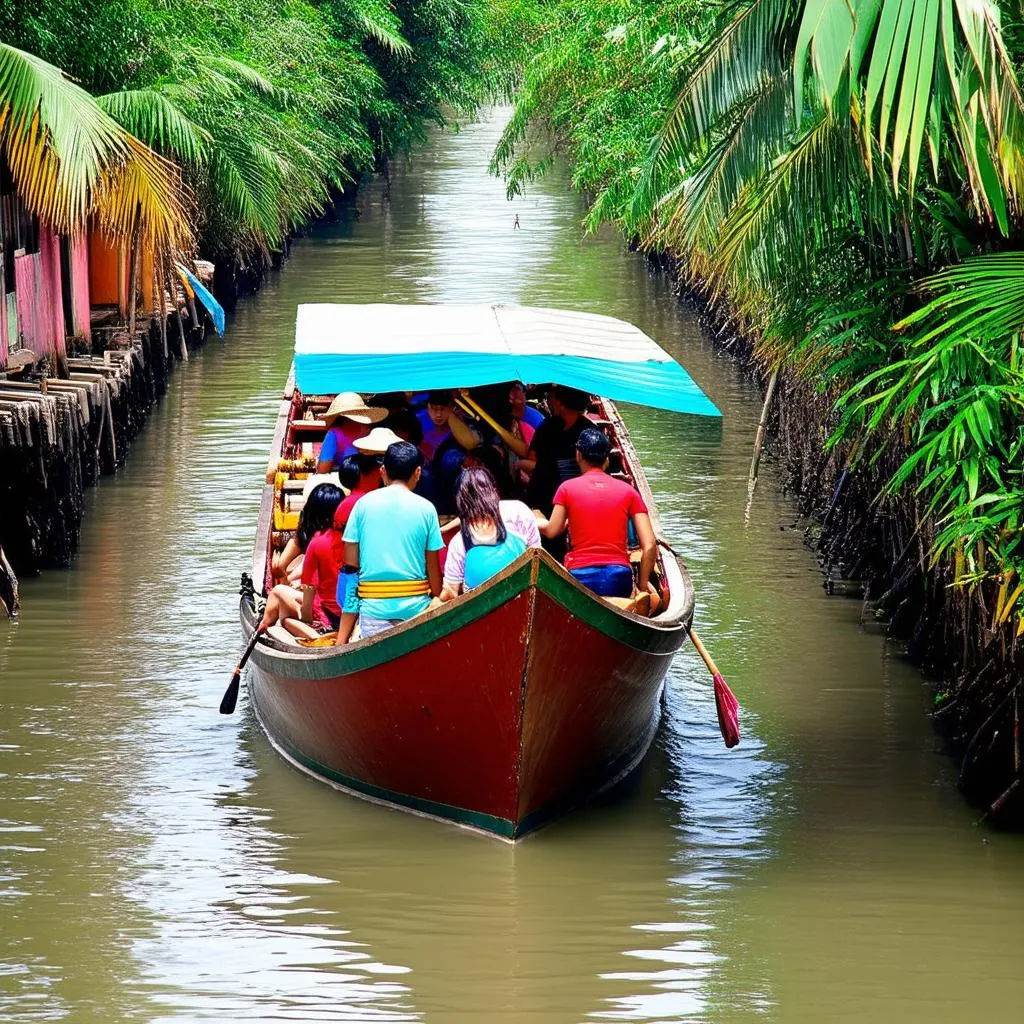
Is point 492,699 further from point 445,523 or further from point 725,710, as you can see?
point 445,523

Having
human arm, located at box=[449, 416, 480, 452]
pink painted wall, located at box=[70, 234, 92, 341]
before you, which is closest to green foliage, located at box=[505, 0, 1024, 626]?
human arm, located at box=[449, 416, 480, 452]

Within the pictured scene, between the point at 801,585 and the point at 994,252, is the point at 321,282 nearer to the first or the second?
the point at 801,585

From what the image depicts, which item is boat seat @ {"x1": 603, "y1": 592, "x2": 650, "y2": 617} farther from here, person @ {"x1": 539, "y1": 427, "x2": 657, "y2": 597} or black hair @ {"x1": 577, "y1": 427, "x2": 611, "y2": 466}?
black hair @ {"x1": 577, "y1": 427, "x2": 611, "y2": 466}

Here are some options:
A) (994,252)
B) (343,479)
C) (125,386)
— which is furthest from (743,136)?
(125,386)

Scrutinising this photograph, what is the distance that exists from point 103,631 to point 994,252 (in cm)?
708

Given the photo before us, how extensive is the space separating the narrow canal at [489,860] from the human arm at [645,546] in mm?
1190

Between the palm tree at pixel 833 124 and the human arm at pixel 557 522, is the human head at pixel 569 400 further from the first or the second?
the human arm at pixel 557 522

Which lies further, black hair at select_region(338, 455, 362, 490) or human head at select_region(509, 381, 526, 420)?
human head at select_region(509, 381, 526, 420)

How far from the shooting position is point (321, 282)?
34000 mm

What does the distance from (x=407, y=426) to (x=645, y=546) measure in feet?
8.41

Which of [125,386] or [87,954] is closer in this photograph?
[87,954]

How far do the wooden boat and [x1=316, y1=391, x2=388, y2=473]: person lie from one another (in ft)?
4.83

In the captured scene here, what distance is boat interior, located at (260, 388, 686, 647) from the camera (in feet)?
34.9

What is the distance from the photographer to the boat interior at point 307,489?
1062 cm
